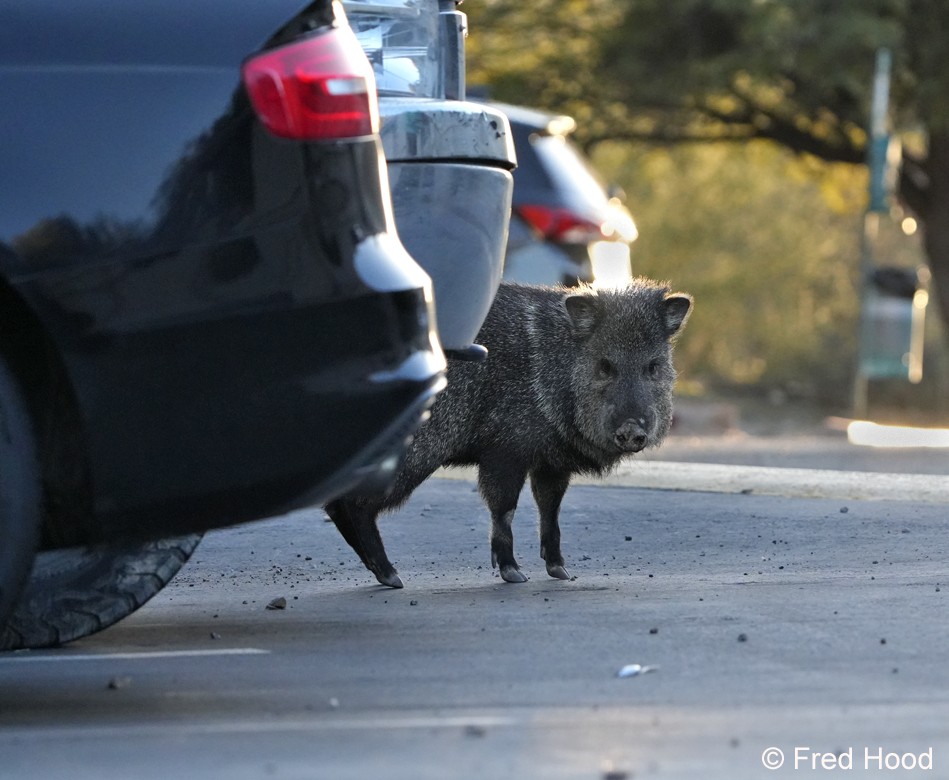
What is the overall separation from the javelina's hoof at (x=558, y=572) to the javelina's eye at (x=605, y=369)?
0.71 m

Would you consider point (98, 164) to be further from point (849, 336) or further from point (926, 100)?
point (849, 336)

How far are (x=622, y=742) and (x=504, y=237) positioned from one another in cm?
207

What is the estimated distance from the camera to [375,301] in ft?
15.6

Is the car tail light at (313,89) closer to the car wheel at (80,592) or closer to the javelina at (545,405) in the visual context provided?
the car wheel at (80,592)

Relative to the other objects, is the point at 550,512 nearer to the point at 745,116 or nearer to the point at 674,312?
the point at 674,312

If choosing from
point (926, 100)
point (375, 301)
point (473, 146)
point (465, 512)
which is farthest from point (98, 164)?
point (926, 100)

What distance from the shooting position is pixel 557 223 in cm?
1352

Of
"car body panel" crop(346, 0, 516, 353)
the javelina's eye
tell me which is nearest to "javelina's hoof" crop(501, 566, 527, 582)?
the javelina's eye

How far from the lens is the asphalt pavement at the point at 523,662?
14.1 feet

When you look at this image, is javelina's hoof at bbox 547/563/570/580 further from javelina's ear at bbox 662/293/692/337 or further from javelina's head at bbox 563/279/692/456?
javelina's ear at bbox 662/293/692/337

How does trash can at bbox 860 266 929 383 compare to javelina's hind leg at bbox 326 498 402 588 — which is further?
trash can at bbox 860 266 929 383

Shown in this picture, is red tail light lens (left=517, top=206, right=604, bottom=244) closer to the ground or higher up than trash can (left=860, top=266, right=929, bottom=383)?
higher up

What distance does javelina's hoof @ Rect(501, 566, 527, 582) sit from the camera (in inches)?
287

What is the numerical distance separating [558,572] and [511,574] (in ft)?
0.73
